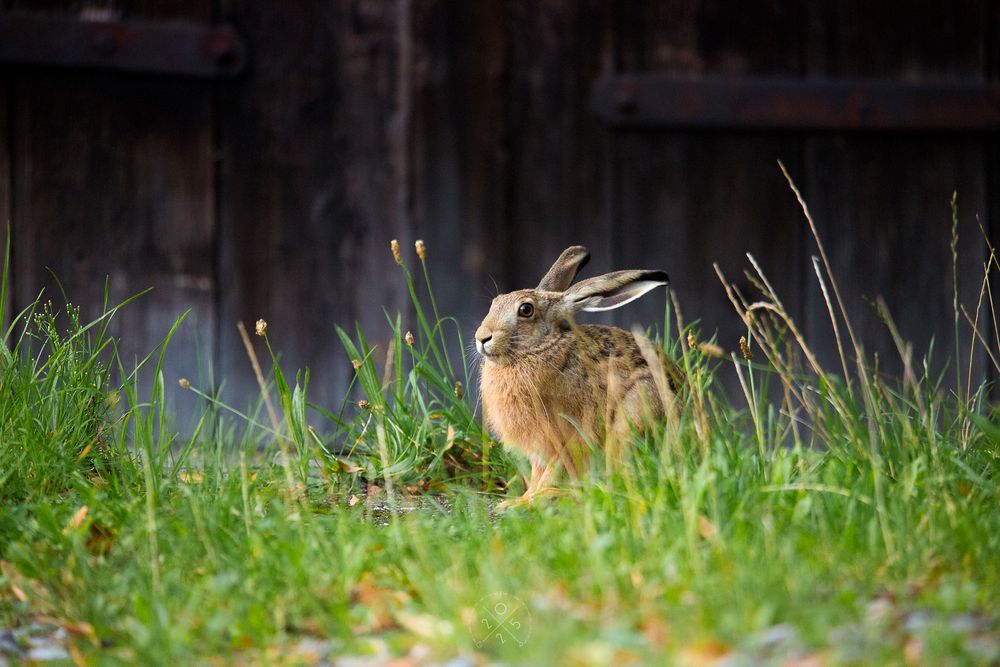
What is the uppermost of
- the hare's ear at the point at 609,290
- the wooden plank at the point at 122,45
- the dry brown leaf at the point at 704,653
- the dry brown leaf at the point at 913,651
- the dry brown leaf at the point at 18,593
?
the wooden plank at the point at 122,45

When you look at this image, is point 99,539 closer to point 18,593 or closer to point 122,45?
point 18,593

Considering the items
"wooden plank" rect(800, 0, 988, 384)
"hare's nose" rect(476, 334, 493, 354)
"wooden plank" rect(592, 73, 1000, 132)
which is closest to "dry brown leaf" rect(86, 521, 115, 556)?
"hare's nose" rect(476, 334, 493, 354)

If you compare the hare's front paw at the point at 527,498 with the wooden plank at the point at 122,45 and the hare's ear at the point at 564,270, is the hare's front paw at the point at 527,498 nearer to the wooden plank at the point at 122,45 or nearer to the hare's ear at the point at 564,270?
the hare's ear at the point at 564,270

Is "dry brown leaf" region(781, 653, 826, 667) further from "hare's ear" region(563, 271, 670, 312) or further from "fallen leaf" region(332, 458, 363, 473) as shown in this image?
"fallen leaf" region(332, 458, 363, 473)

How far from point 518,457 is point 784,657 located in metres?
2.18

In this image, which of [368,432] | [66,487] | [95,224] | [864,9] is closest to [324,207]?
[95,224]

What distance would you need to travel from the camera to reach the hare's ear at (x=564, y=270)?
4613mm

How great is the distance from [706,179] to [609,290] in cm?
182

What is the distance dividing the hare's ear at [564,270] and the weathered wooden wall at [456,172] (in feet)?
3.71

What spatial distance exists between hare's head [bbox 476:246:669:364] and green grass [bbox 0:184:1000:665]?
53 centimetres

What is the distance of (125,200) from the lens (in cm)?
568

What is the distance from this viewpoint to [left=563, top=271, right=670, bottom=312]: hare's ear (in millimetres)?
4215

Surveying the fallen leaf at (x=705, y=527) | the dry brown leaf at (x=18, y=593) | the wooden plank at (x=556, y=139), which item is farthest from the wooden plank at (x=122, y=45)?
the fallen leaf at (x=705, y=527)

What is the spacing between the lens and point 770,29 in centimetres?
593
